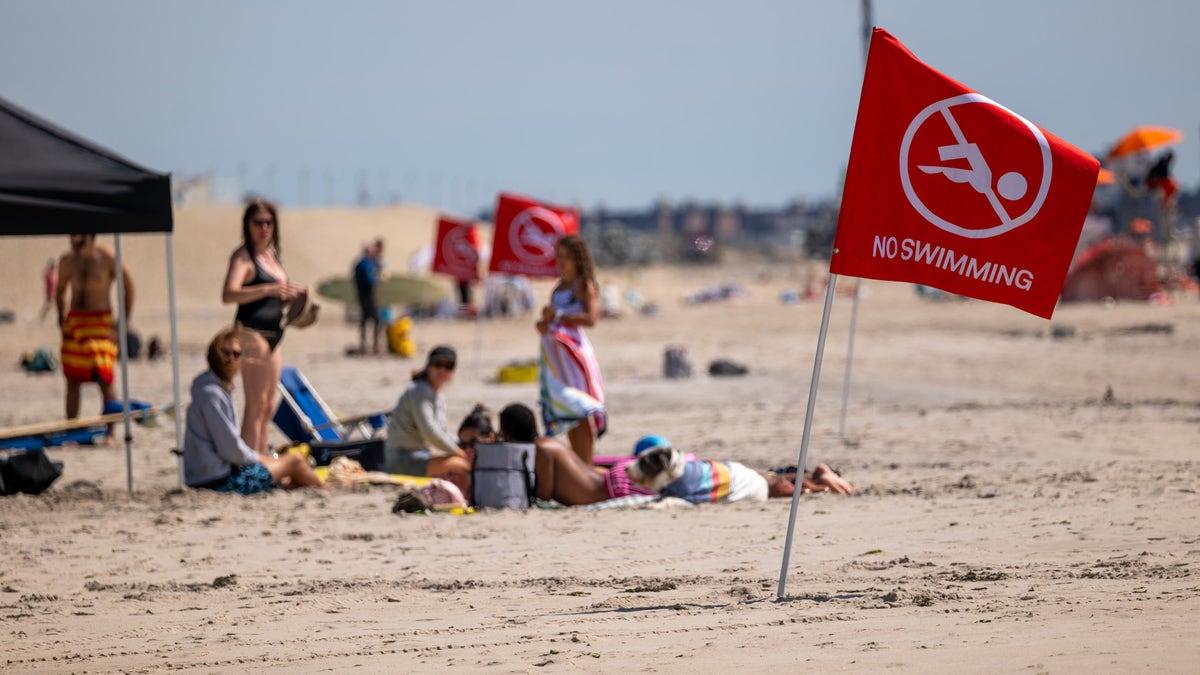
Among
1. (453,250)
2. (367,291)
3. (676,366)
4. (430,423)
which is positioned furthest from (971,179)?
(453,250)

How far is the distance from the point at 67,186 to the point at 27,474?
1.82 meters

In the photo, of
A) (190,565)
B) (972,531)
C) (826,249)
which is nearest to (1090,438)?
(972,531)

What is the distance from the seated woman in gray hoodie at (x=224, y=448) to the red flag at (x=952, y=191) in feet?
13.0

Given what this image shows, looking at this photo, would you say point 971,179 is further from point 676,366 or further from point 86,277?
point 676,366

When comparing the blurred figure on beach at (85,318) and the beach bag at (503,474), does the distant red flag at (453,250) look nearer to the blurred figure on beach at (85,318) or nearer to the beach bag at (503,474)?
the blurred figure on beach at (85,318)

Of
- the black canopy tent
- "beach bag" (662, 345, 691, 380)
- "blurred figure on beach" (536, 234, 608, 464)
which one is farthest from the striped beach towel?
"beach bag" (662, 345, 691, 380)

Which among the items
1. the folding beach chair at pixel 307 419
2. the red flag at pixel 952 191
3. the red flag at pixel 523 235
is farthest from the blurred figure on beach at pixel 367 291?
the red flag at pixel 952 191

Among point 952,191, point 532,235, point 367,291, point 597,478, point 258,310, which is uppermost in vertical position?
point 532,235

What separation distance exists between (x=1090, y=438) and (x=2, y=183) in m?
7.04

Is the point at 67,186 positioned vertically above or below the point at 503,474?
above

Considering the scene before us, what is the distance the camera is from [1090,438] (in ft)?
31.3

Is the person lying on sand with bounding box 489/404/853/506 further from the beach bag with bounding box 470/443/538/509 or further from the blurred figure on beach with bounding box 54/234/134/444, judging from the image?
the blurred figure on beach with bounding box 54/234/134/444

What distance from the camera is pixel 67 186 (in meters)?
7.30

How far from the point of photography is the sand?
4258 millimetres
